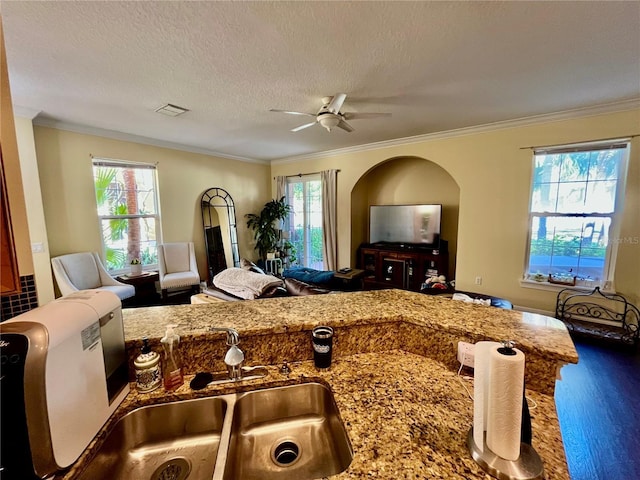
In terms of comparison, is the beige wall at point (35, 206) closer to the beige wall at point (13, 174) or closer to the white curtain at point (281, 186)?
the beige wall at point (13, 174)

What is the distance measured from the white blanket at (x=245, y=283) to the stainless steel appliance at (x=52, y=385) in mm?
1773

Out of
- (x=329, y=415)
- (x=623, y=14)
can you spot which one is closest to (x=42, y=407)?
(x=329, y=415)

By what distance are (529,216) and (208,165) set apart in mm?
5016

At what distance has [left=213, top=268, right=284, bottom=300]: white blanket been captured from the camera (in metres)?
2.58

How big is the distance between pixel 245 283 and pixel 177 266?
2.17 meters

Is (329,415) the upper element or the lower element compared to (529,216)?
lower

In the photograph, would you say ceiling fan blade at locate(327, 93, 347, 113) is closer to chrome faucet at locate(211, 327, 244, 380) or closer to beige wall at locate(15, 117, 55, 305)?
chrome faucet at locate(211, 327, 244, 380)

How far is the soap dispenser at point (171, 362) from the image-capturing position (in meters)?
0.90

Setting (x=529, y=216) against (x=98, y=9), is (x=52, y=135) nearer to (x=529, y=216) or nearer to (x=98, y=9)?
(x=98, y=9)

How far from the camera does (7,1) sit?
138cm

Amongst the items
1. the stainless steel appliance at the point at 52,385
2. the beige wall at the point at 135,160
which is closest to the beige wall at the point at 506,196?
the beige wall at the point at 135,160

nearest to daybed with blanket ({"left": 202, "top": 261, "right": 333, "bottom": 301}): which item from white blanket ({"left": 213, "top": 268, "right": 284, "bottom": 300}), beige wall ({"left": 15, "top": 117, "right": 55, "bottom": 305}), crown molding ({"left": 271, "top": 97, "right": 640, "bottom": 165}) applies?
white blanket ({"left": 213, "top": 268, "right": 284, "bottom": 300})

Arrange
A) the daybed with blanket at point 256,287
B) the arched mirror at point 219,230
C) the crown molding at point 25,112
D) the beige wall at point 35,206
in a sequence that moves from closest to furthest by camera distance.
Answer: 1. the daybed with blanket at point 256,287
2. the crown molding at point 25,112
3. the beige wall at point 35,206
4. the arched mirror at point 219,230

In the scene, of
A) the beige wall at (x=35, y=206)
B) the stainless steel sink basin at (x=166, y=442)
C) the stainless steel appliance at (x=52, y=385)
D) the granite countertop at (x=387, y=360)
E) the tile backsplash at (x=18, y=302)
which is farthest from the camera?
the beige wall at (x=35, y=206)
